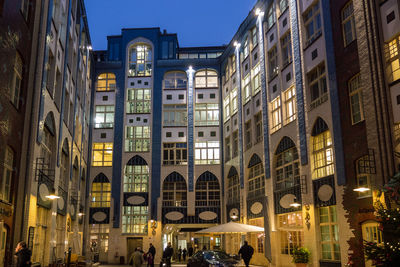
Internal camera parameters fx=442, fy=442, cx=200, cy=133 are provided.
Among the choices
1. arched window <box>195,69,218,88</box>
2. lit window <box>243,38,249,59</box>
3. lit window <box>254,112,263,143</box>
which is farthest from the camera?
arched window <box>195,69,218,88</box>

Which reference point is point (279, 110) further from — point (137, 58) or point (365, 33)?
point (137, 58)

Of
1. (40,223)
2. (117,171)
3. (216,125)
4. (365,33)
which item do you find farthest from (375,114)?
(117,171)

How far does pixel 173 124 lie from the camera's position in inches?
1634

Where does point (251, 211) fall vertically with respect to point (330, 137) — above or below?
below

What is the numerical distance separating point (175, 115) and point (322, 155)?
21511 millimetres

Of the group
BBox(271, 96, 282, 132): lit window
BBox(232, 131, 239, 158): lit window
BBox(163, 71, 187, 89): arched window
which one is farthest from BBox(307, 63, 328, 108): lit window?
BBox(163, 71, 187, 89): arched window

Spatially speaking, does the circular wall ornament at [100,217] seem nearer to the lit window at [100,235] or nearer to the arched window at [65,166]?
the lit window at [100,235]

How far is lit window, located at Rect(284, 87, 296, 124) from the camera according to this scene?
2561 cm

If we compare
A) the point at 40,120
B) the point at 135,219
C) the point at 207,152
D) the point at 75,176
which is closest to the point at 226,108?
the point at 207,152

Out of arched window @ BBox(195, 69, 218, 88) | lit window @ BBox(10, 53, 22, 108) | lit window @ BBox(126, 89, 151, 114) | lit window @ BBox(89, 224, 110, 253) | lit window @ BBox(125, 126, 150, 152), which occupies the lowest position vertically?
lit window @ BBox(89, 224, 110, 253)

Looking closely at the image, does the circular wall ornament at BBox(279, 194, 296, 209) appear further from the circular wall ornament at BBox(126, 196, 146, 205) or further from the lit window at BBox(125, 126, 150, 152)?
the lit window at BBox(125, 126, 150, 152)

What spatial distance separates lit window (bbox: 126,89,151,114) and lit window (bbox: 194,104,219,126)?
15.4 feet

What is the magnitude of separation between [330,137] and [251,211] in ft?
37.9

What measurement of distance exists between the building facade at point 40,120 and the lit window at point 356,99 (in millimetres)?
13839
